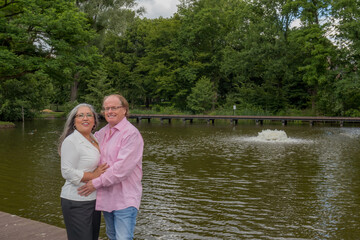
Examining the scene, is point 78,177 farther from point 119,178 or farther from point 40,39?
point 40,39

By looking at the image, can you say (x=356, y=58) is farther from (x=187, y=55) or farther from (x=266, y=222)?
(x=266, y=222)

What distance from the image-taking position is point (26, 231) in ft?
14.2

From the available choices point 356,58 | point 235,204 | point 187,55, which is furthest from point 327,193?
point 187,55

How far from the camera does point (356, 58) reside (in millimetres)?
37406

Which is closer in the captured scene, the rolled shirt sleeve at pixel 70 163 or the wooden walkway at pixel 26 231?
the rolled shirt sleeve at pixel 70 163

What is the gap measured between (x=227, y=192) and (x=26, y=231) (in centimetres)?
568

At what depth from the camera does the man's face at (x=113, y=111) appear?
10.4 feet

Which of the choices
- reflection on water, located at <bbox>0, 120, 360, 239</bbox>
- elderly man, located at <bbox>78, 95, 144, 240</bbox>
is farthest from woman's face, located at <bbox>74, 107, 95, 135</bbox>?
reflection on water, located at <bbox>0, 120, 360, 239</bbox>

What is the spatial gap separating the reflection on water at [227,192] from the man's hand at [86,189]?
328 centimetres

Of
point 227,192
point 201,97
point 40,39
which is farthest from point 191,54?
point 227,192

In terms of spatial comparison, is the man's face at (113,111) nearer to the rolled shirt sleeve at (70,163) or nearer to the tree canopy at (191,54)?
the rolled shirt sleeve at (70,163)

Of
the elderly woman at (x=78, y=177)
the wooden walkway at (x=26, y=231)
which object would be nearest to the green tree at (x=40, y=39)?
the wooden walkway at (x=26, y=231)

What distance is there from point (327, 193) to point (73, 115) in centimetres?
772

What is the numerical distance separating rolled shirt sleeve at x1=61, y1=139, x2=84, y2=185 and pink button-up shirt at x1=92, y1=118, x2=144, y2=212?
0.16m
